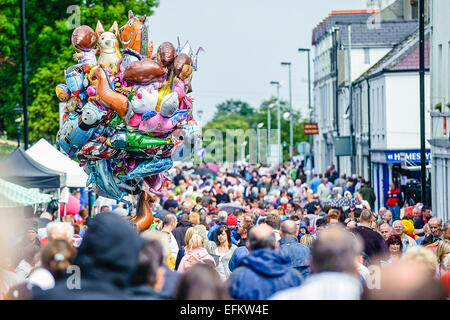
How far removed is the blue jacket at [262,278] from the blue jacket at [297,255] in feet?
8.99

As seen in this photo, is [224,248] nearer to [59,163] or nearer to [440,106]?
[59,163]

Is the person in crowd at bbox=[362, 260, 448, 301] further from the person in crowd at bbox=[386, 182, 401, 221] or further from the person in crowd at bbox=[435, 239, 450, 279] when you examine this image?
the person in crowd at bbox=[386, 182, 401, 221]

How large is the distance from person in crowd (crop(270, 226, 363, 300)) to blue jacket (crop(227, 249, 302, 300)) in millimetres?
783

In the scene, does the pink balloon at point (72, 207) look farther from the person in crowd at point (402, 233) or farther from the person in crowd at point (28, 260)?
the person in crowd at point (28, 260)

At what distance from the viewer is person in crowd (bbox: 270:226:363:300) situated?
273 inches

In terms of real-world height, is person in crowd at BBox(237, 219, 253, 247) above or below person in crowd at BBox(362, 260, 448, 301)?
below

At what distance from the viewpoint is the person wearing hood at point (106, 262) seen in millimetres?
6500

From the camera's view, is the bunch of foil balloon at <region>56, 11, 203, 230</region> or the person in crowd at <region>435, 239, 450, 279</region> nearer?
the person in crowd at <region>435, 239, 450, 279</region>

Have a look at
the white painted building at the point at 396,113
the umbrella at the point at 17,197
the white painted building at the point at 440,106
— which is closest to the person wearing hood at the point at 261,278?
the umbrella at the point at 17,197

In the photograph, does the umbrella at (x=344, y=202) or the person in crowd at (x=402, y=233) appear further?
the umbrella at (x=344, y=202)

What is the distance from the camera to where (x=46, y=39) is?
44.8 meters

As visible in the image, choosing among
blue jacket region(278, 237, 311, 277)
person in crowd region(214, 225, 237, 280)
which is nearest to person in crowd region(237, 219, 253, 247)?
person in crowd region(214, 225, 237, 280)

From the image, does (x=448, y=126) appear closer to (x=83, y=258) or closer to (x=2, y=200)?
(x=2, y=200)

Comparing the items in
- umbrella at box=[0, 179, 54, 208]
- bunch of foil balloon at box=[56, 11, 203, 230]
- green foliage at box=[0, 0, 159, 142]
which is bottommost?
umbrella at box=[0, 179, 54, 208]
